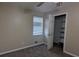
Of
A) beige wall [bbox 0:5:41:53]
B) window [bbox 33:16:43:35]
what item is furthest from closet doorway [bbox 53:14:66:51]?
beige wall [bbox 0:5:41:53]

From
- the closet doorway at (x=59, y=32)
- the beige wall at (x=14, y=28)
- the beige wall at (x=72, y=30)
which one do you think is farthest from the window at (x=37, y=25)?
the beige wall at (x=72, y=30)

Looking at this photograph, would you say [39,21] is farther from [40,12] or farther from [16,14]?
[16,14]

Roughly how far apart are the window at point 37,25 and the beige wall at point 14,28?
0.37 m

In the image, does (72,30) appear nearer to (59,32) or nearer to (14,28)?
(59,32)

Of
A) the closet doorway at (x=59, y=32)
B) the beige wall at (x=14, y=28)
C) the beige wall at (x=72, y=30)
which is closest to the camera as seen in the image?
the beige wall at (x=72, y=30)

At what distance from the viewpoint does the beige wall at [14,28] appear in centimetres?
325

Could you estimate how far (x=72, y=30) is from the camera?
124 inches

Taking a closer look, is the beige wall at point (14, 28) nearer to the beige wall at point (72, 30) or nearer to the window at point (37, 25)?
the window at point (37, 25)

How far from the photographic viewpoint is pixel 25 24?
399 centimetres

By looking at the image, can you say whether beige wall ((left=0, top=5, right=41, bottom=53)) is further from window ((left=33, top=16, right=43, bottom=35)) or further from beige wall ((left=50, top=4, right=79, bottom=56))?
beige wall ((left=50, top=4, right=79, bottom=56))

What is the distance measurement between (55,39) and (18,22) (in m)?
2.76

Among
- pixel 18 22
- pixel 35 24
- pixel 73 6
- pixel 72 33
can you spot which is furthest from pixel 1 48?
pixel 73 6

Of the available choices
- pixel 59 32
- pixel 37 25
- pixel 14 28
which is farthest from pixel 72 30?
pixel 14 28

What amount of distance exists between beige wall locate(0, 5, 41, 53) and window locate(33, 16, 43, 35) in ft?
1.21
